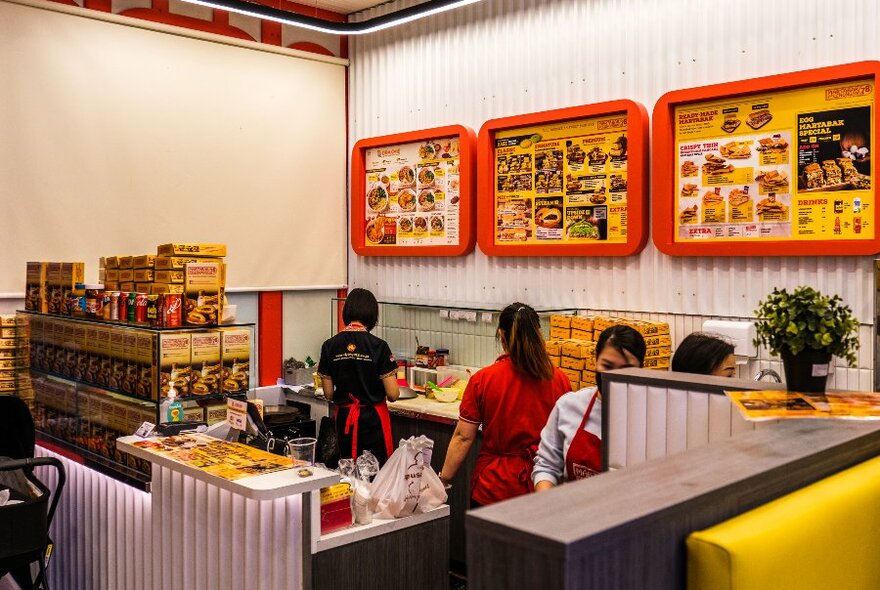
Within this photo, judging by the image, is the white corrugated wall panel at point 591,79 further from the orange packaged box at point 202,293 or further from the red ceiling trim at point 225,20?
the orange packaged box at point 202,293

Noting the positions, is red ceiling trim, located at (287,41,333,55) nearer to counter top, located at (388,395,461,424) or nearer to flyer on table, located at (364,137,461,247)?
flyer on table, located at (364,137,461,247)

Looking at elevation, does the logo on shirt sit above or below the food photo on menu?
below

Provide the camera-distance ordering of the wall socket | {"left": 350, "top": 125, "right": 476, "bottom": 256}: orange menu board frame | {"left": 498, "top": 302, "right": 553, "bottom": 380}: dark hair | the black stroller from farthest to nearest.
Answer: {"left": 350, "top": 125, "right": 476, "bottom": 256}: orange menu board frame, the wall socket, {"left": 498, "top": 302, "right": 553, "bottom": 380}: dark hair, the black stroller

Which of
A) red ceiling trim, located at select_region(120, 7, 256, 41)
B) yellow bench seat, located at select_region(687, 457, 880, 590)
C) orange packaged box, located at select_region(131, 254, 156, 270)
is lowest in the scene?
yellow bench seat, located at select_region(687, 457, 880, 590)

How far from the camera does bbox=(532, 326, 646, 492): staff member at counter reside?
3.07 meters

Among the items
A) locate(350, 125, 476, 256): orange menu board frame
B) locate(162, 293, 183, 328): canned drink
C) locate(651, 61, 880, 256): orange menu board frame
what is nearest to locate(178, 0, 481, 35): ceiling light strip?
locate(350, 125, 476, 256): orange menu board frame

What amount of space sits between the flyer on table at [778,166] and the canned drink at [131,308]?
3.07 m

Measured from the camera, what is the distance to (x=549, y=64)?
19.1ft

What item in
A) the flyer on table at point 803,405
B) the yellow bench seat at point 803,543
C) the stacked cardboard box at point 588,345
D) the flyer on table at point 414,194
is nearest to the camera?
the yellow bench seat at point 803,543

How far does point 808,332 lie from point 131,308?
131 inches

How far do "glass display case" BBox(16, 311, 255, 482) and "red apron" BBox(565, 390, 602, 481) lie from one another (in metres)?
1.90

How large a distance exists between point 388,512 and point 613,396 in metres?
1.09

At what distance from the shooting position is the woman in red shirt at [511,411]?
3.82m

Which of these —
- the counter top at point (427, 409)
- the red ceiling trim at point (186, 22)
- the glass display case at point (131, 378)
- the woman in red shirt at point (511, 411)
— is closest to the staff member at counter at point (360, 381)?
the counter top at point (427, 409)
